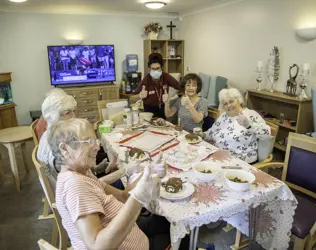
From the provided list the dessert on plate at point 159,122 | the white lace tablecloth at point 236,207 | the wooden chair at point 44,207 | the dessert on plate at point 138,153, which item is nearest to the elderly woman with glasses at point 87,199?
the white lace tablecloth at point 236,207

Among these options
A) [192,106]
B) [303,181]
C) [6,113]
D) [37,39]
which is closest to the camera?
[303,181]

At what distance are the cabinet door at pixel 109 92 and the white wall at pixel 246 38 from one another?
181 cm

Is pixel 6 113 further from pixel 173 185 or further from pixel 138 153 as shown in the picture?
pixel 173 185

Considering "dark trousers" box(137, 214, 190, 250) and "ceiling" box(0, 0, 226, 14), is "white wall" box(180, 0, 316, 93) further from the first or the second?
"dark trousers" box(137, 214, 190, 250)

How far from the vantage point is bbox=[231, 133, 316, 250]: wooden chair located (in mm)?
1529

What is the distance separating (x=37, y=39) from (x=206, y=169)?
4.82 meters

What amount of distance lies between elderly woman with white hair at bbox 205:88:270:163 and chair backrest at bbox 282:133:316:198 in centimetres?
24

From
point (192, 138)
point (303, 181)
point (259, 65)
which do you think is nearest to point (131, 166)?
point (192, 138)

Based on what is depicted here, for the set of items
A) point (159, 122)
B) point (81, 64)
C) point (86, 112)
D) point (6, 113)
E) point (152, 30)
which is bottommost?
point (86, 112)

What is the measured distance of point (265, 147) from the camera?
6.80ft

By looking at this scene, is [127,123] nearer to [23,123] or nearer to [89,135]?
[89,135]

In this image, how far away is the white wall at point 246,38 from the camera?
340 cm

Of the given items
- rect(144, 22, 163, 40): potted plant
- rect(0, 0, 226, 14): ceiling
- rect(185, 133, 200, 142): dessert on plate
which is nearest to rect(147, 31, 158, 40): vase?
rect(144, 22, 163, 40): potted plant

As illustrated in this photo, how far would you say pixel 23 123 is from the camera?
5258 mm
